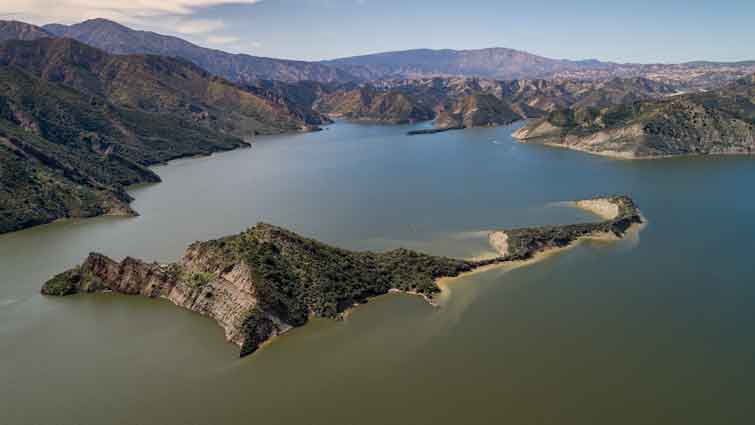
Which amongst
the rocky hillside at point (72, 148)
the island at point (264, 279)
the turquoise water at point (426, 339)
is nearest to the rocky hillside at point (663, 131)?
the turquoise water at point (426, 339)

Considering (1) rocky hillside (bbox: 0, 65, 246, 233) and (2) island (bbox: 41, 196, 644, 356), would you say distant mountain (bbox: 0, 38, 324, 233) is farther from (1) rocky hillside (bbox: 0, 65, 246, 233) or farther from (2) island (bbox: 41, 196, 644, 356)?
(2) island (bbox: 41, 196, 644, 356)

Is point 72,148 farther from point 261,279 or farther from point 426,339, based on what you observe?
point 426,339

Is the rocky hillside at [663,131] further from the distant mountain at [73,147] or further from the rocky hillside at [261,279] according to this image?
the distant mountain at [73,147]

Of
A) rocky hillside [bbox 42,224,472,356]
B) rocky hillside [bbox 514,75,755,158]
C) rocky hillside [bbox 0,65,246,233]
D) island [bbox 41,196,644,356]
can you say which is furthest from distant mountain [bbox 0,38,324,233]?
rocky hillside [bbox 514,75,755,158]

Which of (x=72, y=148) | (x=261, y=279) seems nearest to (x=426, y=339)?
(x=261, y=279)

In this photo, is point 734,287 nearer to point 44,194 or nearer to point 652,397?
point 652,397

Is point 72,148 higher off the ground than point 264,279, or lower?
higher
